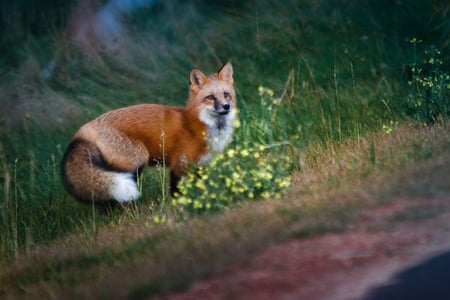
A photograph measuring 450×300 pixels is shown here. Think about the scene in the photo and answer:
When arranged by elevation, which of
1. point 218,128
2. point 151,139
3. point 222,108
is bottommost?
point 151,139

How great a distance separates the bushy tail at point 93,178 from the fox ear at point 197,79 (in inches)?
41.4

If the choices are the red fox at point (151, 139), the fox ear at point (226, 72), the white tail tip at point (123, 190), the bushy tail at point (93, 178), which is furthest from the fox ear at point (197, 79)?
the white tail tip at point (123, 190)

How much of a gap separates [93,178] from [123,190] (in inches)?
12.9

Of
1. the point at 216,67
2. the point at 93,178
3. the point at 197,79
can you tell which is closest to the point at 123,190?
the point at 93,178

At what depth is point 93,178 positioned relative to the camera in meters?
6.48

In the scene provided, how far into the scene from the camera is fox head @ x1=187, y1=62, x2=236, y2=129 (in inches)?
267

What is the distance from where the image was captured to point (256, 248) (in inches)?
177

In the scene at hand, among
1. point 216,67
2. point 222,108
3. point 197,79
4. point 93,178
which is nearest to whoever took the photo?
point 93,178

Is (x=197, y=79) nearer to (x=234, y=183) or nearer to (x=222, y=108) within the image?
(x=222, y=108)

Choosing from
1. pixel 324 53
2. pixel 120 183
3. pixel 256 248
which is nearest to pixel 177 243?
pixel 256 248

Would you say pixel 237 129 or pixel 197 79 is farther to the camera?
pixel 237 129

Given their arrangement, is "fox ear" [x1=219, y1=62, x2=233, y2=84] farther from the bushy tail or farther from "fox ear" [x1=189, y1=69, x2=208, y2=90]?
the bushy tail

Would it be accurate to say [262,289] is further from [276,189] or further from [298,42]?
[298,42]

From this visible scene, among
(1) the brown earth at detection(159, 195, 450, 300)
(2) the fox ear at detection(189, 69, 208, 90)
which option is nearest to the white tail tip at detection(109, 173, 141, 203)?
(2) the fox ear at detection(189, 69, 208, 90)
